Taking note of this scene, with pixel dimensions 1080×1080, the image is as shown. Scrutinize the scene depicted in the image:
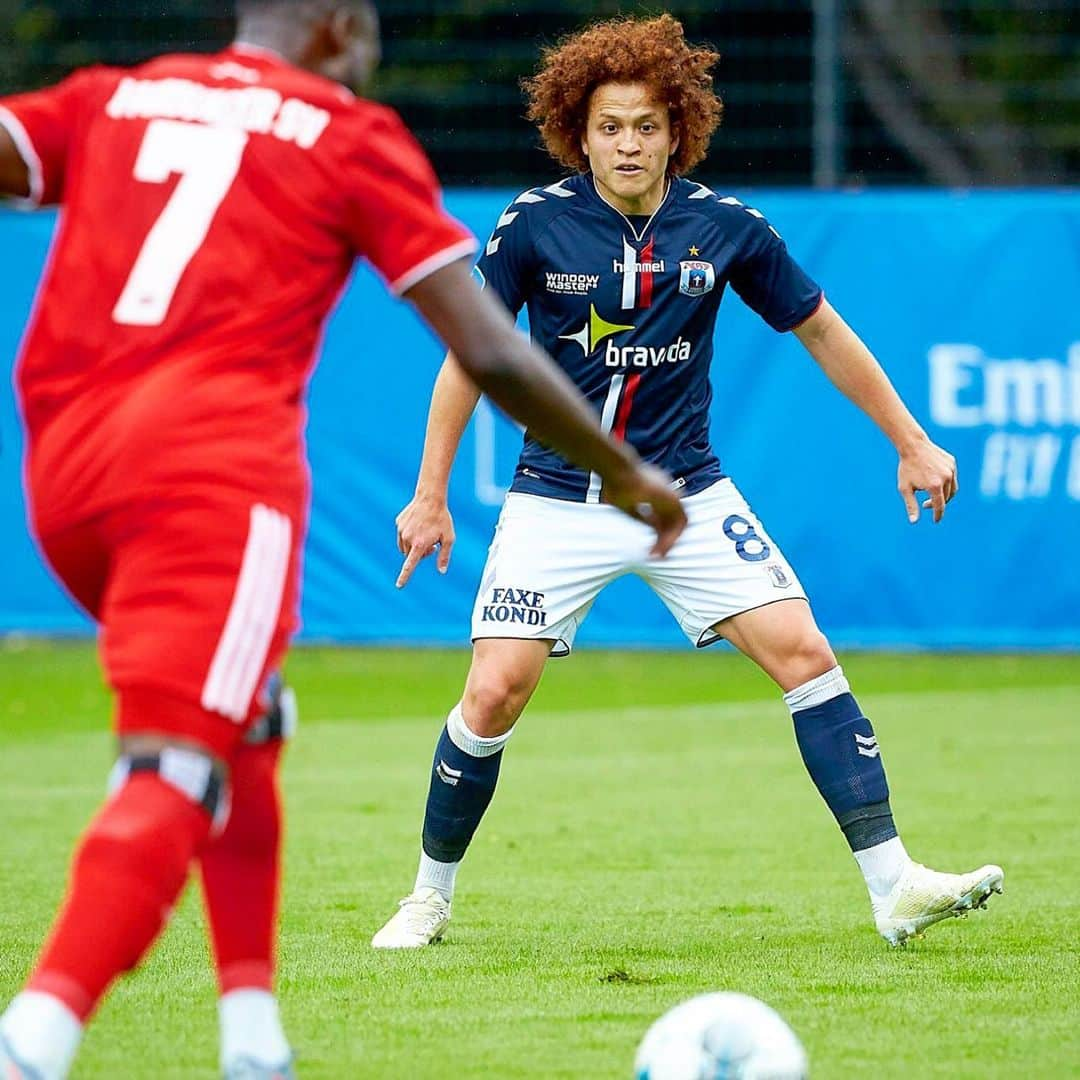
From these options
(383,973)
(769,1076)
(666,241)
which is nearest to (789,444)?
(666,241)

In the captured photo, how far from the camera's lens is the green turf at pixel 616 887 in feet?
14.8

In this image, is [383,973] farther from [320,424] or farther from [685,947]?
[320,424]

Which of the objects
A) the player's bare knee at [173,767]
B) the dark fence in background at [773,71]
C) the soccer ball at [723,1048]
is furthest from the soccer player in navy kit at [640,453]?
the dark fence in background at [773,71]

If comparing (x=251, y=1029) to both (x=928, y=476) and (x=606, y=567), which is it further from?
(x=928, y=476)

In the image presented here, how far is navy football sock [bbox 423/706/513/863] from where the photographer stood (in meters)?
5.87

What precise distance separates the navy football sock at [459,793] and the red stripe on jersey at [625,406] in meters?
0.87

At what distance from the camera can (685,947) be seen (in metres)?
5.61

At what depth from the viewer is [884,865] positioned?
5.61 m

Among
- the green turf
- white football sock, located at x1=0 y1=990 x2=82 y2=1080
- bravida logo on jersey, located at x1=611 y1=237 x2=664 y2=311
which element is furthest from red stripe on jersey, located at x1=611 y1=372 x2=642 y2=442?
white football sock, located at x1=0 y1=990 x2=82 y2=1080

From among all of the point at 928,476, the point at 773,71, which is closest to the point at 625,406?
the point at 928,476

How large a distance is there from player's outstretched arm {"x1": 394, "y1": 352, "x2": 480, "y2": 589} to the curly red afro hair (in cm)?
88

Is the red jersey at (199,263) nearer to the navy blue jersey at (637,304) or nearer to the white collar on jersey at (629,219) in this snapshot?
the navy blue jersey at (637,304)

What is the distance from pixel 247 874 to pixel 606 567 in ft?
7.32

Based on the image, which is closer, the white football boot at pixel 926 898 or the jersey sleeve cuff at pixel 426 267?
the jersey sleeve cuff at pixel 426 267
